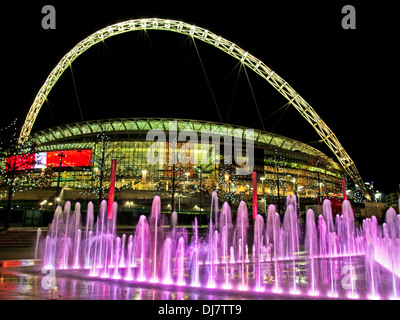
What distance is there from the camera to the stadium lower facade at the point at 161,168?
50.0 metres

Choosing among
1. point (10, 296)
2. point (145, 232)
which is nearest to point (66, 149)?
point (145, 232)

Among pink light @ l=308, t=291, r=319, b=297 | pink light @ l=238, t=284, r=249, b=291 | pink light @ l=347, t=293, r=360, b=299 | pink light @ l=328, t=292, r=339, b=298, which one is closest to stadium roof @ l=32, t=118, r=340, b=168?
pink light @ l=238, t=284, r=249, b=291

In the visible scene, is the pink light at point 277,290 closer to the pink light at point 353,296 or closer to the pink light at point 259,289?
the pink light at point 259,289

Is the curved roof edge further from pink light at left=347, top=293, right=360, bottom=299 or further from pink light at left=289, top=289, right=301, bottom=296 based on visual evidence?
pink light at left=347, top=293, right=360, bottom=299

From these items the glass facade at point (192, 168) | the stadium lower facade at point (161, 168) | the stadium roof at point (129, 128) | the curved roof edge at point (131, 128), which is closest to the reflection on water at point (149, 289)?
the stadium lower facade at point (161, 168)

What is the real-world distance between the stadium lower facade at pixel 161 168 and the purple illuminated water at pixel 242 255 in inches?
496

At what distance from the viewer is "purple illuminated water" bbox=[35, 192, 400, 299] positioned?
1059 cm

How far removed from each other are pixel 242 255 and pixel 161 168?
167 ft

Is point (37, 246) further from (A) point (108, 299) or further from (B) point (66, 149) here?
(B) point (66, 149)

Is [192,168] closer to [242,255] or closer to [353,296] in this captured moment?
[242,255]

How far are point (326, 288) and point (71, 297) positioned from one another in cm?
715

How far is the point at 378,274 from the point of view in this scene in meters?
13.0

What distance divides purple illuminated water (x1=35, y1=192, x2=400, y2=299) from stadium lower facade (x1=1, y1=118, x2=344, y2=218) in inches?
496

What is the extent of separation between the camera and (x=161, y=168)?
229 ft
